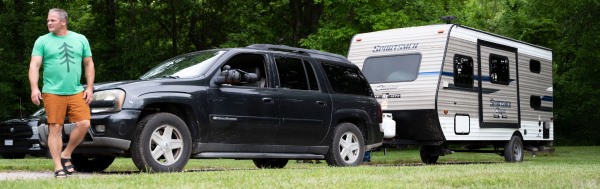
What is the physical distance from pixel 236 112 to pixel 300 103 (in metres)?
1.22

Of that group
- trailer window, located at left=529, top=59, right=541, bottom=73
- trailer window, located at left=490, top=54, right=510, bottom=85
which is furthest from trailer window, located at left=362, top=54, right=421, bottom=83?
trailer window, located at left=529, top=59, right=541, bottom=73

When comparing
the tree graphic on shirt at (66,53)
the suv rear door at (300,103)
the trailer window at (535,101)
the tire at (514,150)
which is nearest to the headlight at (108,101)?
the tree graphic on shirt at (66,53)

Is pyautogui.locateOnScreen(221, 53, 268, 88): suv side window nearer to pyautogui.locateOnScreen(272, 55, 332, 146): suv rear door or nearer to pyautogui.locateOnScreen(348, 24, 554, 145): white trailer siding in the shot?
pyautogui.locateOnScreen(272, 55, 332, 146): suv rear door

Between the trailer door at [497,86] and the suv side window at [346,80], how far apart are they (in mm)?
3899

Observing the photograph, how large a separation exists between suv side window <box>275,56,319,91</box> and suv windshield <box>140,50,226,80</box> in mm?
964

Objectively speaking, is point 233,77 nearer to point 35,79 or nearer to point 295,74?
point 295,74

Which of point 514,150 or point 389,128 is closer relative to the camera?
point 389,128

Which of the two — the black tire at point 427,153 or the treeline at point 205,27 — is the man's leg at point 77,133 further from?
the treeline at point 205,27

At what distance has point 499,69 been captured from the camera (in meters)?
16.6

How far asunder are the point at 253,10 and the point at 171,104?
22.7m

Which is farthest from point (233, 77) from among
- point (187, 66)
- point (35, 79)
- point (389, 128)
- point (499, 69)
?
point (499, 69)

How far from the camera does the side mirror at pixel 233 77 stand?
1027 centimetres

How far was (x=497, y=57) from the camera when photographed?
54.4 feet

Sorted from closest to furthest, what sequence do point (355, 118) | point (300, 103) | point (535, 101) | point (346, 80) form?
point (300, 103) < point (355, 118) < point (346, 80) < point (535, 101)
